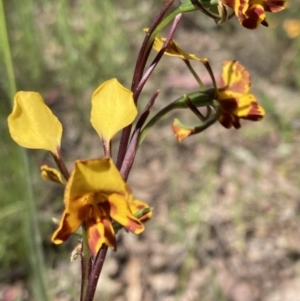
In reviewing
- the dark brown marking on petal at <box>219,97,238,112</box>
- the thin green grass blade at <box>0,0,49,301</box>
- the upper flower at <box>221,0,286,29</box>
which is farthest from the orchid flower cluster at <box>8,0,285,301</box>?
the thin green grass blade at <box>0,0,49,301</box>

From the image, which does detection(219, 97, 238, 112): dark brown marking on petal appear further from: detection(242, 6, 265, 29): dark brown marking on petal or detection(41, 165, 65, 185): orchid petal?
detection(41, 165, 65, 185): orchid petal

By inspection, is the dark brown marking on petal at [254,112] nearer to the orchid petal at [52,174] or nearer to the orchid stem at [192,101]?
the orchid stem at [192,101]

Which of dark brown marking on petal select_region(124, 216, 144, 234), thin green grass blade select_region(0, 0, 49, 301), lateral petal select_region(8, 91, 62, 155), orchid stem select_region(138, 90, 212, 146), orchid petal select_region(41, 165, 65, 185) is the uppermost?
lateral petal select_region(8, 91, 62, 155)

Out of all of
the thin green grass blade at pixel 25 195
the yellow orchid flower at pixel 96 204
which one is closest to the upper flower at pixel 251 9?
the yellow orchid flower at pixel 96 204

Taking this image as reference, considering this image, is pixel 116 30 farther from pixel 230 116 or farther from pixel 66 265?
pixel 230 116

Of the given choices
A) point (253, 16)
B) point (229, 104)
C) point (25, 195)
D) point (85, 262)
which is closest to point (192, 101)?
point (229, 104)

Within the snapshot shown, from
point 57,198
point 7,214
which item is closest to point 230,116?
point 7,214

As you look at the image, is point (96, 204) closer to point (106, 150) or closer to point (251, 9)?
point (106, 150)
